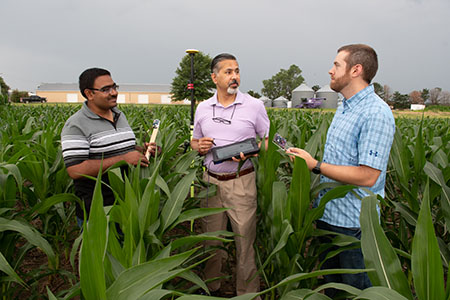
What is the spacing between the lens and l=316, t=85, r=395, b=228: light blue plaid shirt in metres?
1.27

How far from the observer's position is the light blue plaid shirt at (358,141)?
4.17 ft

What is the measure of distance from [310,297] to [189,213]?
63cm

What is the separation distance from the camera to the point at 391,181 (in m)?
2.71

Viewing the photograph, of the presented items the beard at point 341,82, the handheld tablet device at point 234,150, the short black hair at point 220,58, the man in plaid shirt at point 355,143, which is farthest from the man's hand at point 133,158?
the beard at point 341,82

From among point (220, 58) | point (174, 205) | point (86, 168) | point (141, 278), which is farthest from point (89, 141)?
point (141, 278)

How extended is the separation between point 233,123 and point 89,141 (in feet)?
2.84

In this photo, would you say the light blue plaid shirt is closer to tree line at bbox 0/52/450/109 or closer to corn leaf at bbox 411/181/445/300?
corn leaf at bbox 411/181/445/300

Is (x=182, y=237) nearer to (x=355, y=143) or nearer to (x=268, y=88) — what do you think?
(x=355, y=143)

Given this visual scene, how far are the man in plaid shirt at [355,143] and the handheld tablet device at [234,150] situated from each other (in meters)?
0.32

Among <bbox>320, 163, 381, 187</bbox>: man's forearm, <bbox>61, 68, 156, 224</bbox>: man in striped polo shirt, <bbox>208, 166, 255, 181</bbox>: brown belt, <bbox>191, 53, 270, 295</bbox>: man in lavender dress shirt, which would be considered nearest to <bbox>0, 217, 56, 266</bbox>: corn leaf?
<bbox>61, 68, 156, 224</bbox>: man in striped polo shirt

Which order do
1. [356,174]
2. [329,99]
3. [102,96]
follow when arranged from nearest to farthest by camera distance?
1. [356,174]
2. [102,96]
3. [329,99]

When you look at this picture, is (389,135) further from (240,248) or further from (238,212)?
(240,248)

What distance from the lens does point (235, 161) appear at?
1.90 metres

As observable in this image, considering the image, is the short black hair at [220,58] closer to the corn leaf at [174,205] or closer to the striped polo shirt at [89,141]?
the striped polo shirt at [89,141]
